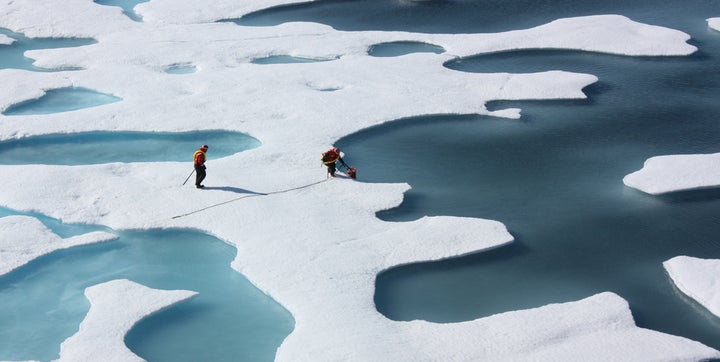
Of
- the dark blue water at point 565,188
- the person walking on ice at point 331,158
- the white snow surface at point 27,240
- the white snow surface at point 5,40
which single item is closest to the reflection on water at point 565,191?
the dark blue water at point 565,188

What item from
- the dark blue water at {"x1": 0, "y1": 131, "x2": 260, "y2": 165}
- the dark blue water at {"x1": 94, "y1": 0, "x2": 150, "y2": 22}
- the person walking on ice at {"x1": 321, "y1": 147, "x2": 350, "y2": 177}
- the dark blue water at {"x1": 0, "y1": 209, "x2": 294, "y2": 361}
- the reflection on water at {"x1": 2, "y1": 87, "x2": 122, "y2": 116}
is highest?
the dark blue water at {"x1": 94, "y1": 0, "x2": 150, "y2": 22}

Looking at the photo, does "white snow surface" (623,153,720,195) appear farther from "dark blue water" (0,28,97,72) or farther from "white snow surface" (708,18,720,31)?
"dark blue water" (0,28,97,72)

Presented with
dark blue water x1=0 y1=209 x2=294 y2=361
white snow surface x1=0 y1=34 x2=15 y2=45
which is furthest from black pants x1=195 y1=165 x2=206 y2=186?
white snow surface x1=0 y1=34 x2=15 y2=45

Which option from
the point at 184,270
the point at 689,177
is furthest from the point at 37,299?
the point at 689,177

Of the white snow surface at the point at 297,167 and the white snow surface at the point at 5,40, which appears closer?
the white snow surface at the point at 297,167

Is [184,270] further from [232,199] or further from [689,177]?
[689,177]

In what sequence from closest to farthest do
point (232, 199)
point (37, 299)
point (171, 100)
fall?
point (37, 299)
point (232, 199)
point (171, 100)

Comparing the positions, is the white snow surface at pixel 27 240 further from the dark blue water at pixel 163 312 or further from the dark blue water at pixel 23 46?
the dark blue water at pixel 23 46
